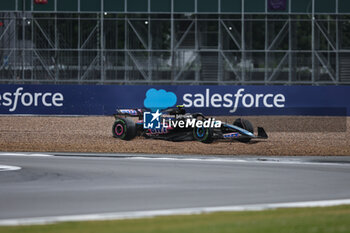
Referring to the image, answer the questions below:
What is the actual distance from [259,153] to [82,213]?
37.2ft

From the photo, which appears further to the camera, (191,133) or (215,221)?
(191,133)

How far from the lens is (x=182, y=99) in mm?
30656

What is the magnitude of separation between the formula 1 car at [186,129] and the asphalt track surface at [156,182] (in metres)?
3.48

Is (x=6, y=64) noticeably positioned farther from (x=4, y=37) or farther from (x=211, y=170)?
(x=211, y=170)

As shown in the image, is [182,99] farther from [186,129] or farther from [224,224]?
[224,224]

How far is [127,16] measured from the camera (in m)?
37.8

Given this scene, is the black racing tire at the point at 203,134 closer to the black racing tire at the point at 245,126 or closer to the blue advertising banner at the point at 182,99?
the black racing tire at the point at 245,126

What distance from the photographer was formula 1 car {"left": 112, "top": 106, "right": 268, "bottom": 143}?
2238 cm

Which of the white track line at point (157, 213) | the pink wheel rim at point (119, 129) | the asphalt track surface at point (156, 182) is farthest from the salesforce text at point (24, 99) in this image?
the white track line at point (157, 213)

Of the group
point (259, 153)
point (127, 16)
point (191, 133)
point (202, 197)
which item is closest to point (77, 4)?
point (127, 16)

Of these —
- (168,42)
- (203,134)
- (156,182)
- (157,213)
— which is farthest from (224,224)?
(168,42)

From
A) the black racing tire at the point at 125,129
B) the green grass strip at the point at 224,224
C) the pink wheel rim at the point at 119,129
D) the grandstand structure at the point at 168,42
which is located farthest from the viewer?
the grandstand structure at the point at 168,42

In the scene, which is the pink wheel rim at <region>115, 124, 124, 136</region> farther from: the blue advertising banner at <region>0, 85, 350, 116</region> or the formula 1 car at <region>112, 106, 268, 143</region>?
the blue advertising banner at <region>0, 85, 350, 116</region>

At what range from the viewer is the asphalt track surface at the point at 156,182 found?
10.7 m
